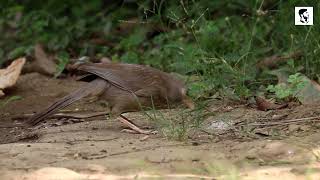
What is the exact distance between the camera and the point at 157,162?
4.36m

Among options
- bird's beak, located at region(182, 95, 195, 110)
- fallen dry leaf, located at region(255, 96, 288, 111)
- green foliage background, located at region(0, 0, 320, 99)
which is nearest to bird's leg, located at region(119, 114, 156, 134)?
A: bird's beak, located at region(182, 95, 195, 110)

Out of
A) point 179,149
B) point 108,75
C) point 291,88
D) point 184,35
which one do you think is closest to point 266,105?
point 291,88

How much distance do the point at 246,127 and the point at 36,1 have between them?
20.0ft

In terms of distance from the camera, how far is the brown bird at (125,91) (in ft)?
19.5

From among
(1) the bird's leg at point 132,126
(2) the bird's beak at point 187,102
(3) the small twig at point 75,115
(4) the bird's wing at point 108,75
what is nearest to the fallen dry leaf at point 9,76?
(3) the small twig at point 75,115

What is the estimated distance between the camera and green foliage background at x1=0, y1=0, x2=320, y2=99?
6598 millimetres

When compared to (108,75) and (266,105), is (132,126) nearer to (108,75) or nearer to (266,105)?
(108,75)

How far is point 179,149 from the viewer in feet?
15.3

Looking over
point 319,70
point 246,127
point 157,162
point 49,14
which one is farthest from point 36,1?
point 157,162

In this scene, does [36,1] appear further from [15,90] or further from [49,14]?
[15,90]

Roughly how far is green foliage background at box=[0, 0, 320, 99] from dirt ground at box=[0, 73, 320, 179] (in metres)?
0.57

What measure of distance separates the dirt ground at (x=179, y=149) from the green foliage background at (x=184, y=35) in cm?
57

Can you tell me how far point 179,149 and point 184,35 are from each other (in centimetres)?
417

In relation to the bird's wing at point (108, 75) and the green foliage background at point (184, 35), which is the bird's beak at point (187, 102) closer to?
the green foliage background at point (184, 35)
